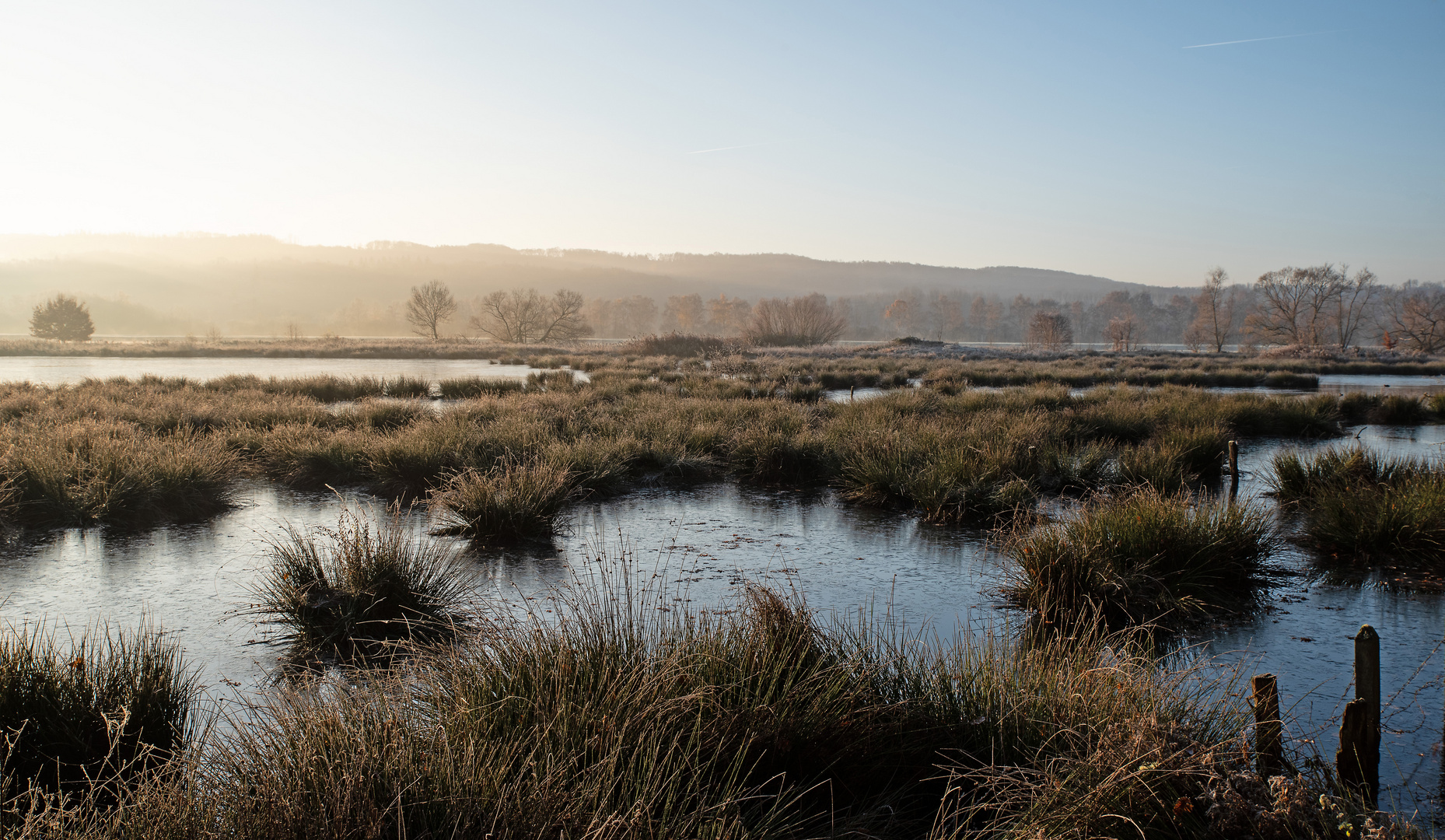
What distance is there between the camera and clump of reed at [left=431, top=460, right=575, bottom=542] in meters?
7.48

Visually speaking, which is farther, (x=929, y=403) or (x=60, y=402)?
(x=929, y=403)

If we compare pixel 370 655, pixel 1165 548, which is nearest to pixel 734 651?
pixel 370 655

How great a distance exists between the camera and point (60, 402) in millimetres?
14984

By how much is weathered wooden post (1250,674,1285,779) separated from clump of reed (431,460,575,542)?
5.95 metres

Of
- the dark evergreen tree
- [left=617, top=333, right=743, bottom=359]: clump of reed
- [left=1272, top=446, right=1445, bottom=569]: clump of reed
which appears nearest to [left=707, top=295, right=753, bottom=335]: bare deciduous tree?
[left=617, top=333, right=743, bottom=359]: clump of reed

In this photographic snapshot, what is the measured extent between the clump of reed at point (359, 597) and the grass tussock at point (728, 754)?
123cm

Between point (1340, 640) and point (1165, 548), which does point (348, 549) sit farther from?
point (1340, 640)

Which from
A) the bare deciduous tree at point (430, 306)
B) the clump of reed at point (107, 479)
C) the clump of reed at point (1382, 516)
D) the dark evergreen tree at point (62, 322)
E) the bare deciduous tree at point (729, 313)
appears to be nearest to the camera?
the clump of reed at point (1382, 516)

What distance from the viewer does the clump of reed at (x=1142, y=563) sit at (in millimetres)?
5398

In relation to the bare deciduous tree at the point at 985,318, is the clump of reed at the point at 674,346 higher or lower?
lower

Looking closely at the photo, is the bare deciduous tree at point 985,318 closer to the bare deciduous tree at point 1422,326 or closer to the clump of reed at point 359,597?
the bare deciduous tree at point 1422,326

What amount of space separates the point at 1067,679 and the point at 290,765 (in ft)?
9.60

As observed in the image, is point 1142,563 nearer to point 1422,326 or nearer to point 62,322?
point 1422,326

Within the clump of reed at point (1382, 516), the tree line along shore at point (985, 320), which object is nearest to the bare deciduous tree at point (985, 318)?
the tree line along shore at point (985, 320)
